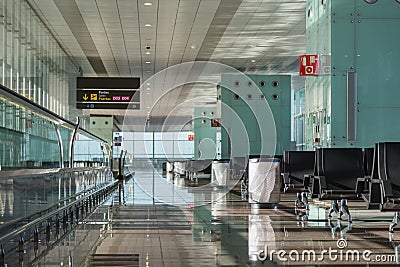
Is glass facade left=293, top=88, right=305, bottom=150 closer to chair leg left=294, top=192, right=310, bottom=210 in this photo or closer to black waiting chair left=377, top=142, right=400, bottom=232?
chair leg left=294, top=192, right=310, bottom=210

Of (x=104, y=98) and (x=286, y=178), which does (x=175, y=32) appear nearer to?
(x=104, y=98)

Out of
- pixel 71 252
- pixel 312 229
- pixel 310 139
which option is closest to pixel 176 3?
pixel 310 139

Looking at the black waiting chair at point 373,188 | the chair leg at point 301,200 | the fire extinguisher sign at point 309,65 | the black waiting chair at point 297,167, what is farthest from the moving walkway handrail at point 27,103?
the fire extinguisher sign at point 309,65

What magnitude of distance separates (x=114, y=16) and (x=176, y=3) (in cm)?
268

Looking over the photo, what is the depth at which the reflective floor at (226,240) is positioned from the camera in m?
6.44

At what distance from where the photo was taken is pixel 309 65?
17.1 metres

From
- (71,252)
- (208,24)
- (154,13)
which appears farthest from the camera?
(208,24)

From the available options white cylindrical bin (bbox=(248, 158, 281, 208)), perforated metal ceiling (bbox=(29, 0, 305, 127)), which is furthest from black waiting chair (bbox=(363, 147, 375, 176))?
perforated metal ceiling (bbox=(29, 0, 305, 127))

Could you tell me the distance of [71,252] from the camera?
6984mm

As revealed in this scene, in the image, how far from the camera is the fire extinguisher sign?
17000 millimetres

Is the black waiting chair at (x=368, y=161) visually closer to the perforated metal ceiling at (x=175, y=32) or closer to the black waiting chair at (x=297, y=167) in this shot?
the black waiting chair at (x=297, y=167)

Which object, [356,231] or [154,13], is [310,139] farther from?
[356,231]

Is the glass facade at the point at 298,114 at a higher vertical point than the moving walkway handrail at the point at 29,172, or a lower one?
higher

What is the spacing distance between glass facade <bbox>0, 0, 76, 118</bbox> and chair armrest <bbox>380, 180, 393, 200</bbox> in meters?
13.5
